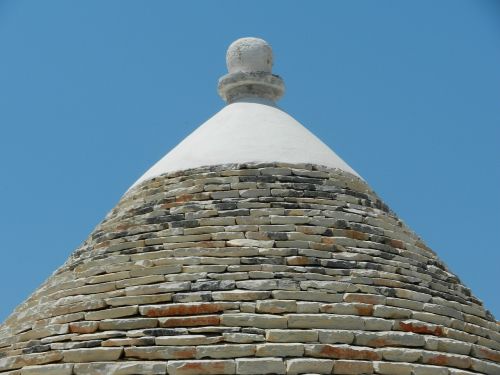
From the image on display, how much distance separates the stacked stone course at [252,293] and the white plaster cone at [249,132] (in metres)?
0.21

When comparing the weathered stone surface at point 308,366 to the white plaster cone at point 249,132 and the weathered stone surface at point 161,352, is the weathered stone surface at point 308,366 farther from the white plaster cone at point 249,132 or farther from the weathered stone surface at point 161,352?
the white plaster cone at point 249,132

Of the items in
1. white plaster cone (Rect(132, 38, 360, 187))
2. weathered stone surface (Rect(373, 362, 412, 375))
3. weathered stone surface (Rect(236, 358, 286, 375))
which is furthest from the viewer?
white plaster cone (Rect(132, 38, 360, 187))

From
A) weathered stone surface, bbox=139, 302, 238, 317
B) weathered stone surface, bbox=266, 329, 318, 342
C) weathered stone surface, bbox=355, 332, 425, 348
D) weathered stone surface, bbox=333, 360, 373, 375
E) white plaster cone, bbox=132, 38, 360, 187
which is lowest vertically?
weathered stone surface, bbox=333, 360, 373, 375

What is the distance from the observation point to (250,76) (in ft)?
38.4

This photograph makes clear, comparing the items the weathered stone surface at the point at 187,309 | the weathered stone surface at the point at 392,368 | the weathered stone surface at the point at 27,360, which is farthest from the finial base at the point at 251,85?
the weathered stone surface at the point at 392,368

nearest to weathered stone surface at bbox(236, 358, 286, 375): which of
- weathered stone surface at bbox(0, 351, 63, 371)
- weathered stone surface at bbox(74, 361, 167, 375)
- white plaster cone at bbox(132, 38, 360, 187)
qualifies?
weathered stone surface at bbox(74, 361, 167, 375)

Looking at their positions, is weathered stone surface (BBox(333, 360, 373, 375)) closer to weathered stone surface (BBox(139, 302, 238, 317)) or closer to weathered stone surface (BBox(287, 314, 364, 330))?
weathered stone surface (BBox(287, 314, 364, 330))

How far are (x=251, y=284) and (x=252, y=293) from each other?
13 centimetres

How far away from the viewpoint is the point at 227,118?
11.3m

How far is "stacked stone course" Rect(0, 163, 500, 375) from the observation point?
26.9ft

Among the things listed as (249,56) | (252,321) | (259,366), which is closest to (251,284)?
(252,321)

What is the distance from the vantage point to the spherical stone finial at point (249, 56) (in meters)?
11.8

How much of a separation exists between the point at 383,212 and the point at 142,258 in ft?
8.63

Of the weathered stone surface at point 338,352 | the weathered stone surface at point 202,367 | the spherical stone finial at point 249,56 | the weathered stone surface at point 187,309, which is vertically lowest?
the weathered stone surface at point 202,367
